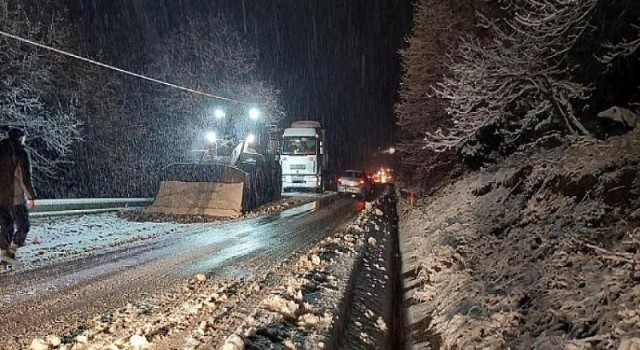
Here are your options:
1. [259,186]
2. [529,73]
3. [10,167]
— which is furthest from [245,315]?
[259,186]

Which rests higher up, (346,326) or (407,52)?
(407,52)

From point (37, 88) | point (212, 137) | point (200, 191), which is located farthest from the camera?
point (37, 88)

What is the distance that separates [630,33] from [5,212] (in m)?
11.6

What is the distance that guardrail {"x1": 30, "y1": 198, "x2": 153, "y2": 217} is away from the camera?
17.3 metres

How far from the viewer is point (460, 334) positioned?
5.45 m

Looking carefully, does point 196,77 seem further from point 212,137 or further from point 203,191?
point 203,191

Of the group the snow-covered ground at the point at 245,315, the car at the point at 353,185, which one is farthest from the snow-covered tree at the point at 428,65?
the snow-covered ground at the point at 245,315

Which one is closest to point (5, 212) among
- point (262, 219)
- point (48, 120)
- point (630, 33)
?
point (262, 219)

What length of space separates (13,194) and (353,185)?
24197 mm

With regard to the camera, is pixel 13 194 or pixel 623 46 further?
pixel 13 194

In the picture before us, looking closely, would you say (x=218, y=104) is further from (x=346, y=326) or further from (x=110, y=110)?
(x=346, y=326)

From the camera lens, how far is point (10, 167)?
8.55 metres

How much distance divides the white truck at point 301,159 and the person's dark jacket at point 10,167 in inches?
906

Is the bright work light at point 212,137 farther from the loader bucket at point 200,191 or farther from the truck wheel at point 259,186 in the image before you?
the loader bucket at point 200,191
